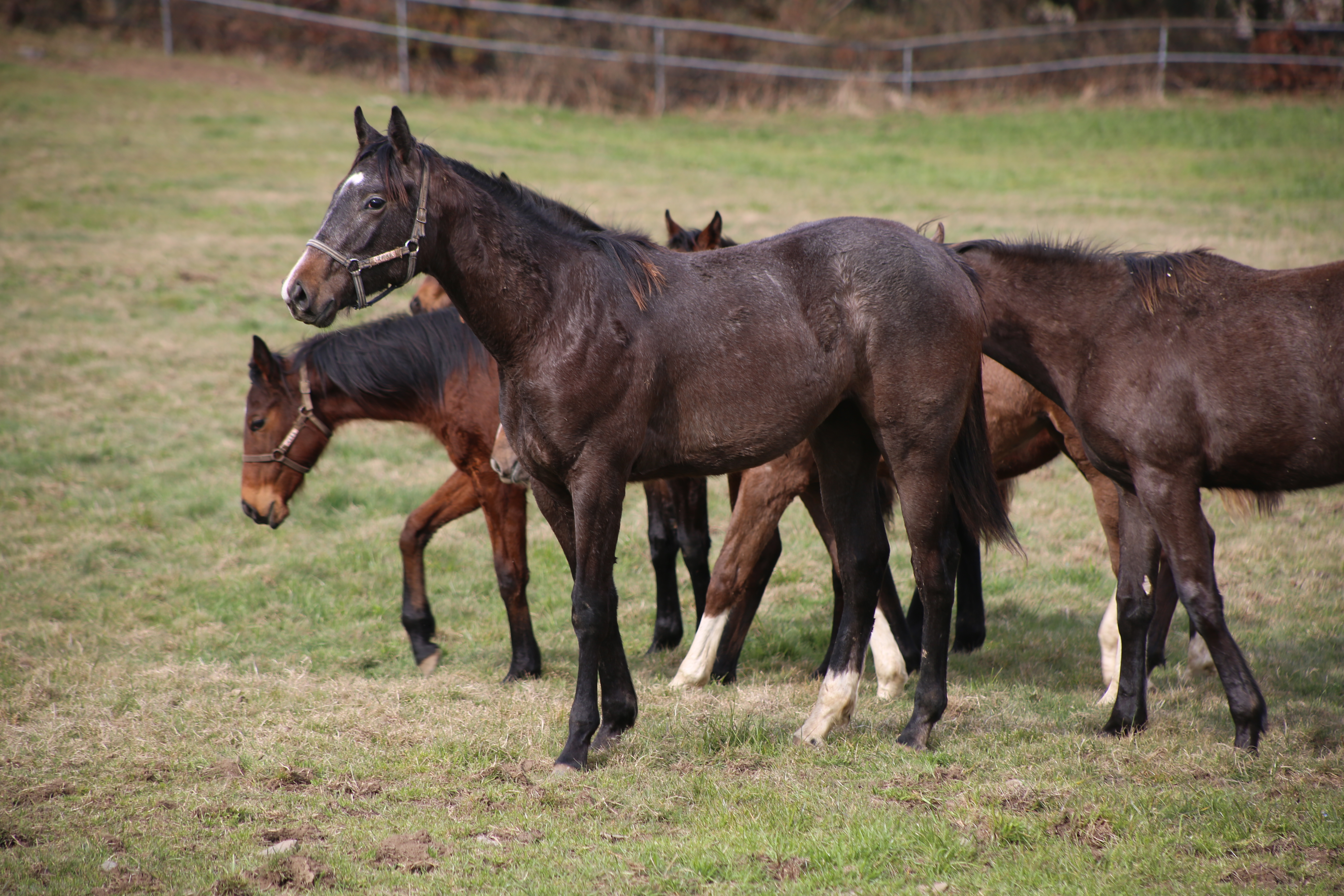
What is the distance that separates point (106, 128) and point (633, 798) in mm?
19219

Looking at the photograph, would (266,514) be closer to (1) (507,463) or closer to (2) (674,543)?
(1) (507,463)

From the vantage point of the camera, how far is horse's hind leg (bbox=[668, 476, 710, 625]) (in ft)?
21.5

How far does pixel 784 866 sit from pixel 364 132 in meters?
3.10

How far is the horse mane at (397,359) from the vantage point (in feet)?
20.4

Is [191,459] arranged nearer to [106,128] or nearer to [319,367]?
[319,367]

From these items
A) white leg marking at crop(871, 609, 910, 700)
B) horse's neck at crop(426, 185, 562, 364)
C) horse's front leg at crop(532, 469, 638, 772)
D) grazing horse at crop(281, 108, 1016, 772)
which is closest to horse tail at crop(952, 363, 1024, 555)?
grazing horse at crop(281, 108, 1016, 772)

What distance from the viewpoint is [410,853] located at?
12.5 ft

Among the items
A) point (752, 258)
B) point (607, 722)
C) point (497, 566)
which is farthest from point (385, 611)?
point (752, 258)

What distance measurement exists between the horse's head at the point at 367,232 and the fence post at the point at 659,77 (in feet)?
65.3

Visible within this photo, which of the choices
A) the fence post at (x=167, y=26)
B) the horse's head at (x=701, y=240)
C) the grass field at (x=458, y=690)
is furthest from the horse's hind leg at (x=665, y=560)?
the fence post at (x=167, y=26)

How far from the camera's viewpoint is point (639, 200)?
16625mm

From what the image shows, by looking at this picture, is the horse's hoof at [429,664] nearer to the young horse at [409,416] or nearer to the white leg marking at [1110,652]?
the young horse at [409,416]

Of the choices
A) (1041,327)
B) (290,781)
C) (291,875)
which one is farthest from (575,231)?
(291,875)

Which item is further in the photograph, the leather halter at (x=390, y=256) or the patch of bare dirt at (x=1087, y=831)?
the leather halter at (x=390, y=256)
